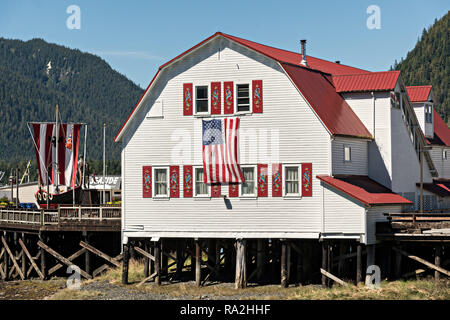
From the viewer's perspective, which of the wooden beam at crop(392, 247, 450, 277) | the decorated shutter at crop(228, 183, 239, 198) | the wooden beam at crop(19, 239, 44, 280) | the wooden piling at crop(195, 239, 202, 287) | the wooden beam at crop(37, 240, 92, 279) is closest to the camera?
the wooden beam at crop(392, 247, 450, 277)

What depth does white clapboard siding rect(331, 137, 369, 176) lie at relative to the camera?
38.9 metres

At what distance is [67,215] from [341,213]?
58.3ft

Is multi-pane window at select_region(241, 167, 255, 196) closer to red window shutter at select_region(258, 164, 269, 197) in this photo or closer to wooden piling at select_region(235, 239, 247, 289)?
red window shutter at select_region(258, 164, 269, 197)

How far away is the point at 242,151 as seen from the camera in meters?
39.9

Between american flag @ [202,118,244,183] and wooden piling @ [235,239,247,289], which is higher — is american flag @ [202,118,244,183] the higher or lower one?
the higher one

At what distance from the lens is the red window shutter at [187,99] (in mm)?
40812

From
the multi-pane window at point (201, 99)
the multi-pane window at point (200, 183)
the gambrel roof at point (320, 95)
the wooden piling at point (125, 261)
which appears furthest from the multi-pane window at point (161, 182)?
the multi-pane window at point (201, 99)

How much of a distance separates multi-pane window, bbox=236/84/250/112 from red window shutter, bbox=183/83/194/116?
245cm

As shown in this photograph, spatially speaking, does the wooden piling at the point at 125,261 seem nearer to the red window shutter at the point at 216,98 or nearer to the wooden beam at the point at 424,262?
the red window shutter at the point at 216,98

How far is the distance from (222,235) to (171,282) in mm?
4519

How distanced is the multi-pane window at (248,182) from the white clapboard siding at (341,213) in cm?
381

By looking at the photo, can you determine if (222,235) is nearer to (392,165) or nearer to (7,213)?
(392,165)

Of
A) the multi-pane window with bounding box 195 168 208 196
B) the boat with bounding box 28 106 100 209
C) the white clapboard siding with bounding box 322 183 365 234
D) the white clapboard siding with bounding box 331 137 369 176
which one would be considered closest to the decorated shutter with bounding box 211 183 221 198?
the multi-pane window with bounding box 195 168 208 196
